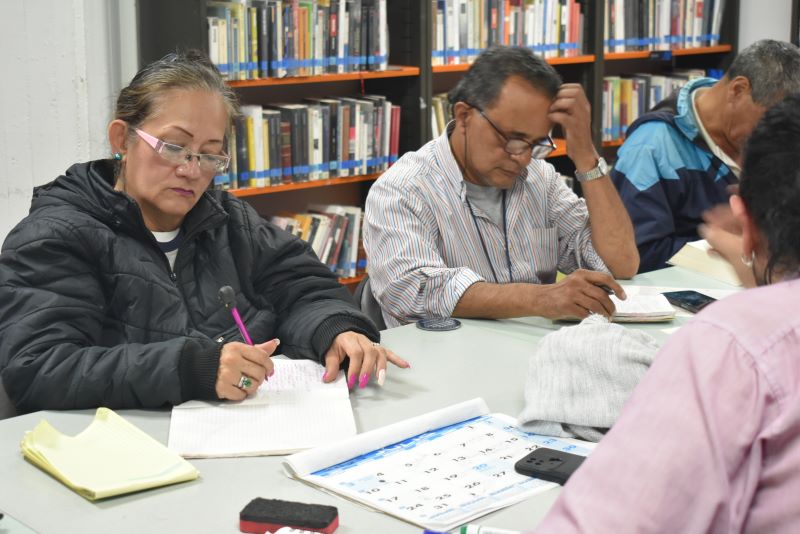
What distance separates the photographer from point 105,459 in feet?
4.75

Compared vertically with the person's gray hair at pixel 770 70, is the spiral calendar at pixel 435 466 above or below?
below

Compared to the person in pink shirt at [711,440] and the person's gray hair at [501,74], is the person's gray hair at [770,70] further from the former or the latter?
the person in pink shirt at [711,440]

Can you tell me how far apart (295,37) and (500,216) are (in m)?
1.49

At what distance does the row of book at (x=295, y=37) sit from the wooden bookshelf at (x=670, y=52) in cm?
155

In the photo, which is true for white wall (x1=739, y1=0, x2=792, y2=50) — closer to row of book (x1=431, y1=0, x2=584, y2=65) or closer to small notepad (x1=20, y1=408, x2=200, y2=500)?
row of book (x1=431, y1=0, x2=584, y2=65)

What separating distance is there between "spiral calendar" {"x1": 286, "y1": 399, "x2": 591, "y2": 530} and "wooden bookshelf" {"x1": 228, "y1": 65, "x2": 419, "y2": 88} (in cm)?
228

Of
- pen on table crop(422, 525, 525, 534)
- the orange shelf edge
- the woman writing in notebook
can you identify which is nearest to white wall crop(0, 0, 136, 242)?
the orange shelf edge

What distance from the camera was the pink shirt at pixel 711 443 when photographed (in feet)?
2.81

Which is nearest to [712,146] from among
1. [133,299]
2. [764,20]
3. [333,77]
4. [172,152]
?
[333,77]

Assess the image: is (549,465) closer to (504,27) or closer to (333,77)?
(333,77)

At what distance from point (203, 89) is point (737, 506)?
1.43 metres

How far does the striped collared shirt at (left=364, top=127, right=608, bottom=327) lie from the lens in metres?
2.37

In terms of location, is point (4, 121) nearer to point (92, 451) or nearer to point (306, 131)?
point (306, 131)

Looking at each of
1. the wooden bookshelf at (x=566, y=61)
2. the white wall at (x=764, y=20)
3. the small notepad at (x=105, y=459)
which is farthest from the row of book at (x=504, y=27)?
the small notepad at (x=105, y=459)
